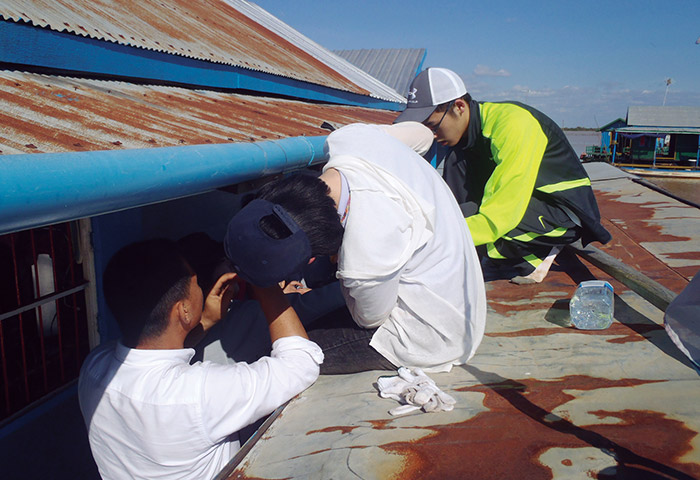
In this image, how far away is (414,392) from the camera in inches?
83.9

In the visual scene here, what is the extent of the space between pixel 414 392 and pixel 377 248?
0.73 meters

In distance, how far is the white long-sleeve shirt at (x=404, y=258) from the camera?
1.78m

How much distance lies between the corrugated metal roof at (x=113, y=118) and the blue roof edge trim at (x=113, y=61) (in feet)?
0.32

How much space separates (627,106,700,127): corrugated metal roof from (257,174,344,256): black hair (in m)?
31.1

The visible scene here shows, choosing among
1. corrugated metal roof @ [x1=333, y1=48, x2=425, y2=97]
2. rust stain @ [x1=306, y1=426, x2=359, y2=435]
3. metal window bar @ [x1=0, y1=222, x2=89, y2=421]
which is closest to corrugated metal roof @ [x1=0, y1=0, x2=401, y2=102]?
metal window bar @ [x1=0, y1=222, x2=89, y2=421]

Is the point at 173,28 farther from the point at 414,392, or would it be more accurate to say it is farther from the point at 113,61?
the point at 414,392

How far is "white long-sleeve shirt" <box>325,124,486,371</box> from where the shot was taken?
1.78 meters

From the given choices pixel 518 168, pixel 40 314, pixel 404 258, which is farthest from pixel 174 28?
pixel 404 258

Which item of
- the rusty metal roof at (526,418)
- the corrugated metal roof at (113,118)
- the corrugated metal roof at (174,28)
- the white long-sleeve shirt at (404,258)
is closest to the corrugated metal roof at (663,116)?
the corrugated metal roof at (174,28)

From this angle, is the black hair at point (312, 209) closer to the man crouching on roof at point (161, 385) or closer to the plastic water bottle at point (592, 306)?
the man crouching on roof at point (161, 385)

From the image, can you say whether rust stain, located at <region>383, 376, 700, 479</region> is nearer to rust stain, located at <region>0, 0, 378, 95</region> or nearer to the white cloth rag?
the white cloth rag

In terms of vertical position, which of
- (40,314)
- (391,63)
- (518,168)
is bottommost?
→ (40,314)

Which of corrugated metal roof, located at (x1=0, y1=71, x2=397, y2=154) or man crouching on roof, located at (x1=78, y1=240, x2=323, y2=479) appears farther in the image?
man crouching on roof, located at (x1=78, y1=240, x2=323, y2=479)

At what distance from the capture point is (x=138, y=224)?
3479 millimetres
